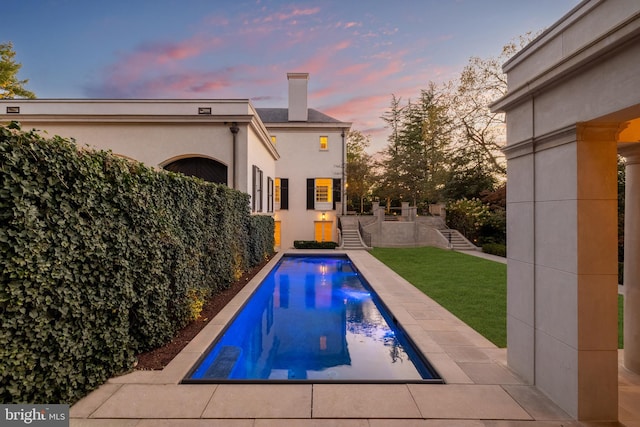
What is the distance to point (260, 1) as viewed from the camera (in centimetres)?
1191

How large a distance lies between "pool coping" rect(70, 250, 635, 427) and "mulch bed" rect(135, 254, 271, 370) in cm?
23

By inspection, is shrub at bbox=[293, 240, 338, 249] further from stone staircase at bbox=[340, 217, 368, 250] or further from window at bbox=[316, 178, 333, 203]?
window at bbox=[316, 178, 333, 203]

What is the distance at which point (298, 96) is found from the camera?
22.5 m

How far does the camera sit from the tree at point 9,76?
2297 cm

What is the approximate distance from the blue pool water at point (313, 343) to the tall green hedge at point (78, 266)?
3.58 ft

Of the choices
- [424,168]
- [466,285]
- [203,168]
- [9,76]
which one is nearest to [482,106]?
[424,168]

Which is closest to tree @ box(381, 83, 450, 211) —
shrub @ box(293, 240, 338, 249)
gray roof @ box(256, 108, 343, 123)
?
gray roof @ box(256, 108, 343, 123)

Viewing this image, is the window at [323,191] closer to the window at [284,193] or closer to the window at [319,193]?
the window at [319,193]

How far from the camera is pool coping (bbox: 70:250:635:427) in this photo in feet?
9.66

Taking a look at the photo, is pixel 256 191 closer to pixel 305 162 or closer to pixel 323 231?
pixel 305 162

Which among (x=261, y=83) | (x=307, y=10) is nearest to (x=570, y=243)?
(x=307, y=10)

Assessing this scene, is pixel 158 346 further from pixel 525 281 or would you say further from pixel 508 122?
pixel 508 122

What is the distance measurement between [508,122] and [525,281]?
205cm

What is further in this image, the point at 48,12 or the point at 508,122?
the point at 48,12
